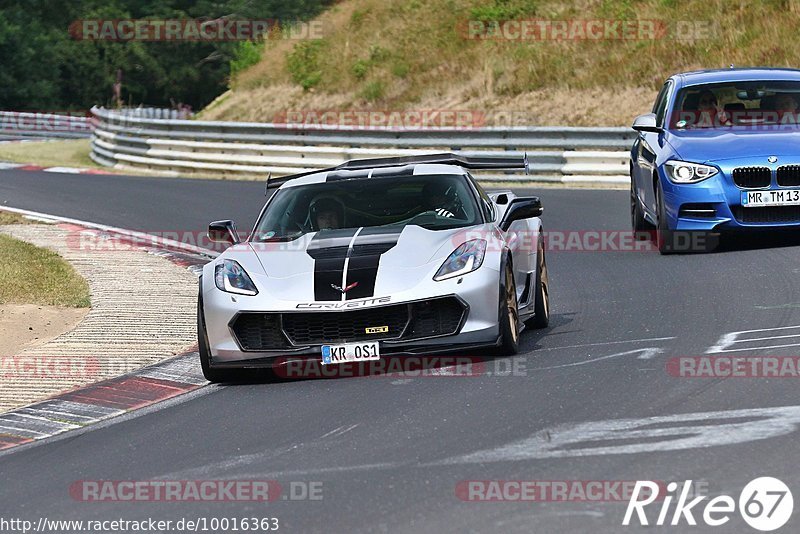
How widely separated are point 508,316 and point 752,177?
5086 millimetres

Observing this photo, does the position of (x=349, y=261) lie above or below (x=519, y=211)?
below

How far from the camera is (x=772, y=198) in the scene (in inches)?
526

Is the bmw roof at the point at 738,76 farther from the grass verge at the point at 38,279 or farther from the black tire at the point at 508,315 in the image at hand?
the grass verge at the point at 38,279

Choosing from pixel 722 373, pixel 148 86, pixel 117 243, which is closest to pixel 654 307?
pixel 722 373

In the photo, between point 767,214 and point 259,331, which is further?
point 767,214

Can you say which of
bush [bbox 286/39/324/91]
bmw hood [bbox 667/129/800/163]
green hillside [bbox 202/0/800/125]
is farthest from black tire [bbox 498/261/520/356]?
bush [bbox 286/39/324/91]

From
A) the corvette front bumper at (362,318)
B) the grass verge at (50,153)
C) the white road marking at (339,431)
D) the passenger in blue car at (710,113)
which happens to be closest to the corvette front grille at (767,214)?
the passenger in blue car at (710,113)

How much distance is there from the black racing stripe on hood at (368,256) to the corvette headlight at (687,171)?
475cm

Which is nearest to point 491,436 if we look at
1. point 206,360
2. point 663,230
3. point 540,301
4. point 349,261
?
point 349,261

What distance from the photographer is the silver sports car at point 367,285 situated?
8812 millimetres

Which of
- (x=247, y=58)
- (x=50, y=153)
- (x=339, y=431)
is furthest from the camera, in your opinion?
(x=247, y=58)

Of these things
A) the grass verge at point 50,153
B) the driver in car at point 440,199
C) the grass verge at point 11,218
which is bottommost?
the grass verge at point 50,153

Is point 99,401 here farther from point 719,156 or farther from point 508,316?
point 719,156

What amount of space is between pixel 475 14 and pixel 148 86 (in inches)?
1668
